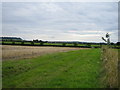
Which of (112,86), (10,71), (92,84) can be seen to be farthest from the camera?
(10,71)

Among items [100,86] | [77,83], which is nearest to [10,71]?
[77,83]

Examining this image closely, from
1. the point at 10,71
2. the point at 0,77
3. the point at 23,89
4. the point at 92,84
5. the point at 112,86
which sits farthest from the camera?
the point at 10,71

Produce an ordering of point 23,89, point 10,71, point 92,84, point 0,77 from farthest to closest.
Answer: point 10,71 < point 0,77 < point 92,84 < point 23,89

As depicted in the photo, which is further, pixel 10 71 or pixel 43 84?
pixel 10 71

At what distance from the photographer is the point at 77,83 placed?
9.30m

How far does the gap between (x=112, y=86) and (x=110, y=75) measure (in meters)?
0.82

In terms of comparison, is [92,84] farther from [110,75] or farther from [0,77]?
[0,77]

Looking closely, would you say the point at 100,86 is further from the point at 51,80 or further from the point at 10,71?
the point at 10,71

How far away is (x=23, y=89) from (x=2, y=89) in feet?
3.05

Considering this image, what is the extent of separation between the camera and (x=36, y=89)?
26.5 ft

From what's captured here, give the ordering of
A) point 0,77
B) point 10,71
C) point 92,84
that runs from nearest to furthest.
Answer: point 92,84 < point 0,77 < point 10,71

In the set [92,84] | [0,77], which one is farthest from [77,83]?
[0,77]

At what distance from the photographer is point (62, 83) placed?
30.2ft

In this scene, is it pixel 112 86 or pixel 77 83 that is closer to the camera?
pixel 112 86
